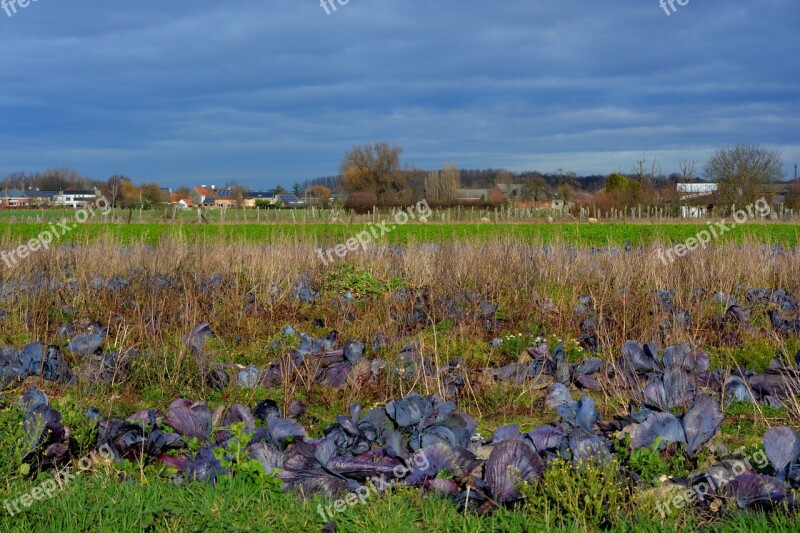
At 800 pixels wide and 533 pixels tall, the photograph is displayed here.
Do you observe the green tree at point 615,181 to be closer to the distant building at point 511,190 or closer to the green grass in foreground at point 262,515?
the distant building at point 511,190

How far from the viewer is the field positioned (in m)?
3.00

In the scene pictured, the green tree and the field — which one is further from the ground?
the green tree

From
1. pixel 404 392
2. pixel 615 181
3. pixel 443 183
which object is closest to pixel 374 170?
pixel 443 183

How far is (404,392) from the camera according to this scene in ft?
→ 16.6

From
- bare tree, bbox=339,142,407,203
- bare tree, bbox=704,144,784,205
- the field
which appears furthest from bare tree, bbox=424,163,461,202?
the field

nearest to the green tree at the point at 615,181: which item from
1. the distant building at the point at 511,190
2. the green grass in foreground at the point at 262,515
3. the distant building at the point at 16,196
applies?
the distant building at the point at 511,190

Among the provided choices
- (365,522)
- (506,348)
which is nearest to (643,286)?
(506,348)

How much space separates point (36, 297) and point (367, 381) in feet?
15.4

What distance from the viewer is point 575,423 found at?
3.77 metres

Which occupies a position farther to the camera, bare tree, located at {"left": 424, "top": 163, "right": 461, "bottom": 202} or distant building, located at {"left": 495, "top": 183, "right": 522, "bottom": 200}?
bare tree, located at {"left": 424, "top": 163, "right": 461, "bottom": 202}

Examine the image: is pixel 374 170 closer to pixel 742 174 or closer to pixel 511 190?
pixel 511 190

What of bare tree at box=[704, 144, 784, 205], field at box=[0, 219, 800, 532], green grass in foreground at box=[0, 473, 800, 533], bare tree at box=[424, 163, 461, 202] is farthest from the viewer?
bare tree at box=[424, 163, 461, 202]

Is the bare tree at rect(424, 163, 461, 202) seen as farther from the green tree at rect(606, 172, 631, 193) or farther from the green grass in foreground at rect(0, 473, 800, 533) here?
the green grass in foreground at rect(0, 473, 800, 533)

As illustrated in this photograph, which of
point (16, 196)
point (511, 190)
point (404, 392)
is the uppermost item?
point (16, 196)
